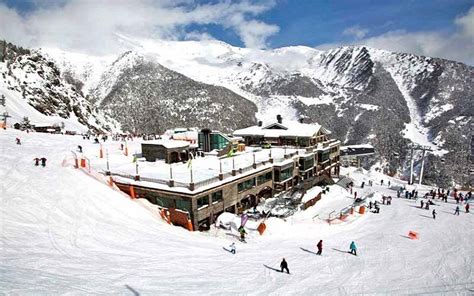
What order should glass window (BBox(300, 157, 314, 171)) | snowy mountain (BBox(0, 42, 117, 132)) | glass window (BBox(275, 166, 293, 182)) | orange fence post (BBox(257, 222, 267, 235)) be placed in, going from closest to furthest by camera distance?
orange fence post (BBox(257, 222, 267, 235))
glass window (BBox(275, 166, 293, 182))
glass window (BBox(300, 157, 314, 171))
snowy mountain (BBox(0, 42, 117, 132))

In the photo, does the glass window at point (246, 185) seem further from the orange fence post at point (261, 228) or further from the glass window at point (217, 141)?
the glass window at point (217, 141)

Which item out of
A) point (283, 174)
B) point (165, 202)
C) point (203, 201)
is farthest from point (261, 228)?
point (283, 174)

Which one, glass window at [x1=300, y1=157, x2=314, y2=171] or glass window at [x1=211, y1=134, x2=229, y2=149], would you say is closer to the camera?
glass window at [x1=300, y1=157, x2=314, y2=171]

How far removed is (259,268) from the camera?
2055cm

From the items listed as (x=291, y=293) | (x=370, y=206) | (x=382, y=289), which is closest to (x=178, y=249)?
(x=291, y=293)

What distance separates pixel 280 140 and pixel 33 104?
8083cm

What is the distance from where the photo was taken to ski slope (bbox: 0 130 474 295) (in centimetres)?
1599

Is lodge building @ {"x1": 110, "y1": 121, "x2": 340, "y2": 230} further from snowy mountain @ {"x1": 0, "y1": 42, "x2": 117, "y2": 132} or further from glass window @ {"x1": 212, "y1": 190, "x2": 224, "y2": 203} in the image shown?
snowy mountain @ {"x1": 0, "y1": 42, "x2": 117, "y2": 132}

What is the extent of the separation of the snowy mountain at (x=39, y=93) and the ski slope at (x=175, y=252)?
69.0 meters

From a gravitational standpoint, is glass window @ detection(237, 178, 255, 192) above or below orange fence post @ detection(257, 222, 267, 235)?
above

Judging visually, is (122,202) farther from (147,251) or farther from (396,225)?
(396,225)

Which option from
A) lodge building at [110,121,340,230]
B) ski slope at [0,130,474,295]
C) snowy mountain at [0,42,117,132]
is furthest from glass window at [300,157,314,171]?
snowy mountain at [0,42,117,132]

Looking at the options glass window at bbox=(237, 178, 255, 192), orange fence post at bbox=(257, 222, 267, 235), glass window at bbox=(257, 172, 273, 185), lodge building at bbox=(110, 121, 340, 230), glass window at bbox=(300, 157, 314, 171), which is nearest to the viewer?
orange fence post at bbox=(257, 222, 267, 235)

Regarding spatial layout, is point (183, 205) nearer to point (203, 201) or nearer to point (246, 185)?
point (203, 201)
